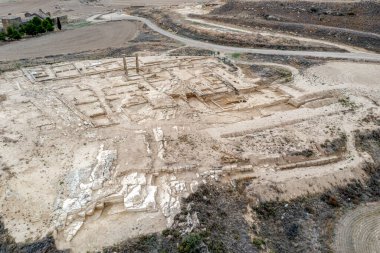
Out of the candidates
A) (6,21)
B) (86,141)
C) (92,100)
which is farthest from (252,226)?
(6,21)

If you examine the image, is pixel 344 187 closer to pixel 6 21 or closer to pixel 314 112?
pixel 314 112

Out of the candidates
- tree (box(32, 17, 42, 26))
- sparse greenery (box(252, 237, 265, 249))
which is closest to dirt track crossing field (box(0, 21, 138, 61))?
tree (box(32, 17, 42, 26))

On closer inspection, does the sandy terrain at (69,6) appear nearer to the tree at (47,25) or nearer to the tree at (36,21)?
the tree at (47,25)

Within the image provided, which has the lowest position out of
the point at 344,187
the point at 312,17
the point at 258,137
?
the point at 344,187

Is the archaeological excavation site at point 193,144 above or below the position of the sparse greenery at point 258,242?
above

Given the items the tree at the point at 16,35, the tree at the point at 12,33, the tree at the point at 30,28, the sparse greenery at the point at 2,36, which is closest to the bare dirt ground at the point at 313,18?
the tree at the point at 30,28

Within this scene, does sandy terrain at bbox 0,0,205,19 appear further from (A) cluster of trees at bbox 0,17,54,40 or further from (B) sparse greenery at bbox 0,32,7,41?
(B) sparse greenery at bbox 0,32,7,41
